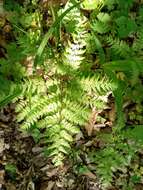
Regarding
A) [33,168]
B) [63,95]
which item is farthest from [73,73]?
[33,168]

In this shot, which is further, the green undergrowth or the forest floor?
the forest floor

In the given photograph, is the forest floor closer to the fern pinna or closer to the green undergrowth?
the green undergrowth

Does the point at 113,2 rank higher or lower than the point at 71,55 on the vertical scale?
higher

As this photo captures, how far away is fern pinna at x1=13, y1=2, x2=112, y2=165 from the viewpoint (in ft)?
11.6

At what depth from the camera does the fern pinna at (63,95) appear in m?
3.54

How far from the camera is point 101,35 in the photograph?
4.29 meters

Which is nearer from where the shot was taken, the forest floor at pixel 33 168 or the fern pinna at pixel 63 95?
the fern pinna at pixel 63 95

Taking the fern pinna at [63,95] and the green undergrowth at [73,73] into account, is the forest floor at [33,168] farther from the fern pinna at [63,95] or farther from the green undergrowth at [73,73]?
the fern pinna at [63,95]

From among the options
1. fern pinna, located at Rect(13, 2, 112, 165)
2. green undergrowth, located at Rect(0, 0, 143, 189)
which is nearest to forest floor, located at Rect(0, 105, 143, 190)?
green undergrowth, located at Rect(0, 0, 143, 189)

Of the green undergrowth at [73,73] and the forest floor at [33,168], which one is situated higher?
the green undergrowth at [73,73]

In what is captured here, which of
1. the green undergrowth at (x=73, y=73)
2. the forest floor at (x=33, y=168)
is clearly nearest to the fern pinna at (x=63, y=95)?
the green undergrowth at (x=73, y=73)

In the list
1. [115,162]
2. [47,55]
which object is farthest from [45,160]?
[47,55]

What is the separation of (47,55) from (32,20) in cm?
65

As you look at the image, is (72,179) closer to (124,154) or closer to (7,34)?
(124,154)
